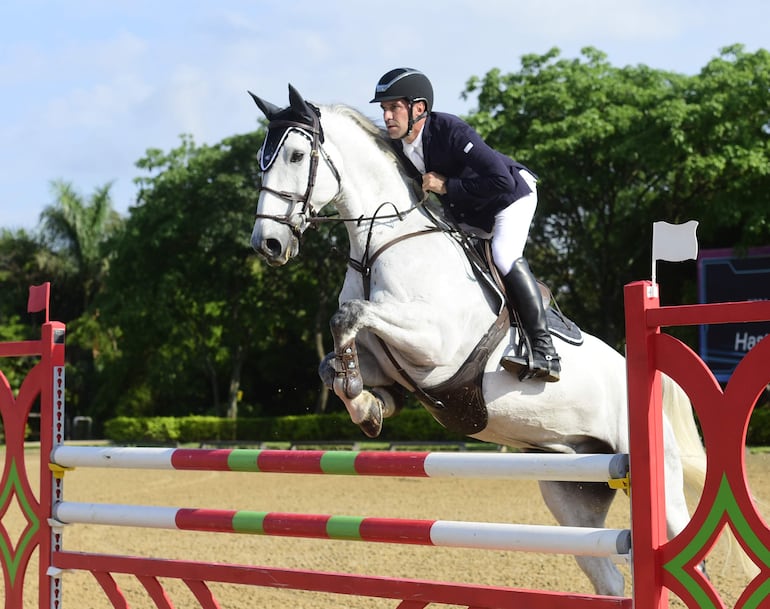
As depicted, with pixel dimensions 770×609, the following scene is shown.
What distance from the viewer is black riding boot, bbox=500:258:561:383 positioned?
3750 mm

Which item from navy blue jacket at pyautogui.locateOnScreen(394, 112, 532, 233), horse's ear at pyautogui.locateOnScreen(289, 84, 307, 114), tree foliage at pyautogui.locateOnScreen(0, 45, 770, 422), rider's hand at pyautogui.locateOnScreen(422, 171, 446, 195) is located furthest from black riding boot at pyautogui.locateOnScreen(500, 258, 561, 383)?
tree foliage at pyautogui.locateOnScreen(0, 45, 770, 422)

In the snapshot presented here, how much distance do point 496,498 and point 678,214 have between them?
9830 millimetres

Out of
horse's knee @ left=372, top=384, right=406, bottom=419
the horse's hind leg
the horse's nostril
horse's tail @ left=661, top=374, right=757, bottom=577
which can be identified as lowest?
the horse's hind leg

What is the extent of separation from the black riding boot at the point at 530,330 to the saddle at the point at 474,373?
5 centimetres

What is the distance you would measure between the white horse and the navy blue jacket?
190mm

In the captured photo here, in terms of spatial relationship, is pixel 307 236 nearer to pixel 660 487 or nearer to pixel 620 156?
pixel 620 156

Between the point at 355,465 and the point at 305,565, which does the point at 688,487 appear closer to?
the point at 355,465

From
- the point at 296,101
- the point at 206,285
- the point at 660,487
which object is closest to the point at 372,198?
the point at 296,101

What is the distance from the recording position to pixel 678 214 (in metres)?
18.5

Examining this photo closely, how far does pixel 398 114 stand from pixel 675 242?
1.59 m

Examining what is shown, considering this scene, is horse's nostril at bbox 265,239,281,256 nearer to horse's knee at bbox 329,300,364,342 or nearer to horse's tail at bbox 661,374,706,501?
horse's knee at bbox 329,300,364,342

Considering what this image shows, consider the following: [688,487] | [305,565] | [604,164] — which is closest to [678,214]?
[604,164]

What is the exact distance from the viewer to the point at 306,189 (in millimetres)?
3844

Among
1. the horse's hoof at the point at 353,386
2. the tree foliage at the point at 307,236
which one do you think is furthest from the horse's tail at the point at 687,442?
the tree foliage at the point at 307,236
